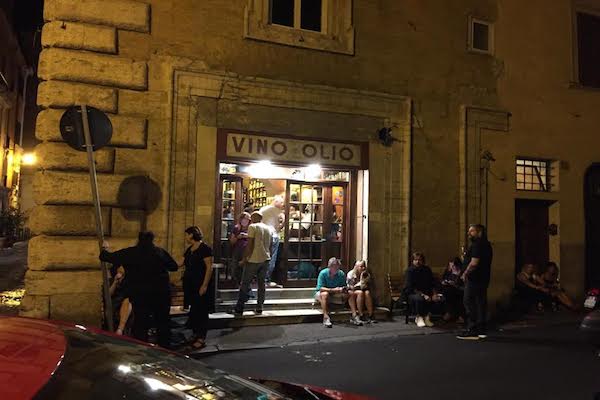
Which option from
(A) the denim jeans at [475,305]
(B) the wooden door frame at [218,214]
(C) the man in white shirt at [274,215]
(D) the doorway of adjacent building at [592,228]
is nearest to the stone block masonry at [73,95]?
(B) the wooden door frame at [218,214]

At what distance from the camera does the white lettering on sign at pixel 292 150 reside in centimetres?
927

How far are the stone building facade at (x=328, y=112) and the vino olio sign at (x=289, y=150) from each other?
0.16 meters

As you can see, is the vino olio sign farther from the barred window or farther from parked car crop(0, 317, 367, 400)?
parked car crop(0, 317, 367, 400)

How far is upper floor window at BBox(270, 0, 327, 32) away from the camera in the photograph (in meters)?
9.79

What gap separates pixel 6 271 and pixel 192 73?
1034 cm

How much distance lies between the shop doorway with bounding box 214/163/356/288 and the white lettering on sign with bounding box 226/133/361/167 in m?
0.33

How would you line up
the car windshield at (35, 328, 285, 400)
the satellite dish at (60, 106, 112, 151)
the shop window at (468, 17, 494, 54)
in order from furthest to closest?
the shop window at (468, 17, 494, 54) → the satellite dish at (60, 106, 112, 151) → the car windshield at (35, 328, 285, 400)

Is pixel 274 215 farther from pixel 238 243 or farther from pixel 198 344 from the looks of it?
pixel 198 344

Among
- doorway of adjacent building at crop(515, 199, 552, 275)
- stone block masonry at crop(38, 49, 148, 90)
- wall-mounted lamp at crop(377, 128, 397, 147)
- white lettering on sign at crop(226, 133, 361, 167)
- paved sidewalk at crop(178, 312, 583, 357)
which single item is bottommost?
paved sidewalk at crop(178, 312, 583, 357)

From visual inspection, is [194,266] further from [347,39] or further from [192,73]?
[347,39]

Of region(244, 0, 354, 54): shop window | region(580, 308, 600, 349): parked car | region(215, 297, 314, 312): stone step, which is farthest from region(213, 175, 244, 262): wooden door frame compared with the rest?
region(580, 308, 600, 349): parked car

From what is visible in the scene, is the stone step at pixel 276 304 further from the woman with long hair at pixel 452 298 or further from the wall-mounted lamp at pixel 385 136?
the wall-mounted lamp at pixel 385 136

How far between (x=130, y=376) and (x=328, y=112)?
8445 mm

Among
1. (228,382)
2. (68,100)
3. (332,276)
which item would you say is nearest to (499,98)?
(332,276)
